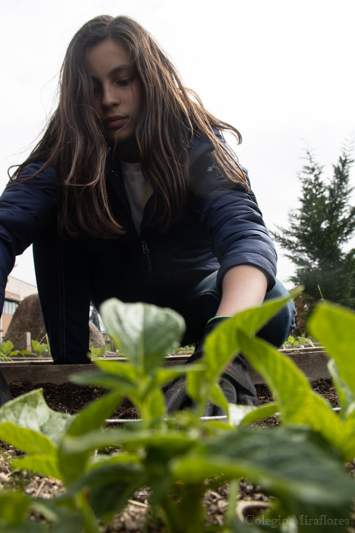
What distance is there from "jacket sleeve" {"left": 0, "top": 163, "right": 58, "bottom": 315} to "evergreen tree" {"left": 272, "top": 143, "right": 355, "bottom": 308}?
15475 millimetres

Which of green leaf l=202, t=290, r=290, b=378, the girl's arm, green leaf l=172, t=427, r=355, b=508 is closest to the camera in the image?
green leaf l=172, t=427, r=355, b=508

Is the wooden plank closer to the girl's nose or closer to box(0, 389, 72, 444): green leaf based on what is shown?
the girl's nose

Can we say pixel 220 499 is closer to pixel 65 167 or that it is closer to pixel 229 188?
pixel 229 188

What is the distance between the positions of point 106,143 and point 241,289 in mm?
1031

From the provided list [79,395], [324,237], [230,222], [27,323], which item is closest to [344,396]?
[230,222]

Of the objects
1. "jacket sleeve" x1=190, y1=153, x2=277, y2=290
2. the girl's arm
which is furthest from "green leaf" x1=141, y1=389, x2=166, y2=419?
"jacket sleeve" x1=190, y1=153, x2=277, y2=290

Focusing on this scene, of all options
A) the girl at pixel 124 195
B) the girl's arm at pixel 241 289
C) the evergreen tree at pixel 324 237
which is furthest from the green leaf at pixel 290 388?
the evergreen tree at pixel 324 237

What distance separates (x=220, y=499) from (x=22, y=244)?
1398 millimetres

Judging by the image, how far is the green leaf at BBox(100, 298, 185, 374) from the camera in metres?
0.25

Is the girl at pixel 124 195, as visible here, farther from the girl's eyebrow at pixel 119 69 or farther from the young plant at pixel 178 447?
the young plant at pixel 178 447

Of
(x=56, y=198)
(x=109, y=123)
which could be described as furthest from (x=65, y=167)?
(x=109, y=123)

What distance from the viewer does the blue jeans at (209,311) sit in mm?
1753

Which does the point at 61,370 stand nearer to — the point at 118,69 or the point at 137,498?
the point at 118,69

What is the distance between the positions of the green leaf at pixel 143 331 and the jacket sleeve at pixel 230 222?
2.96 ft
